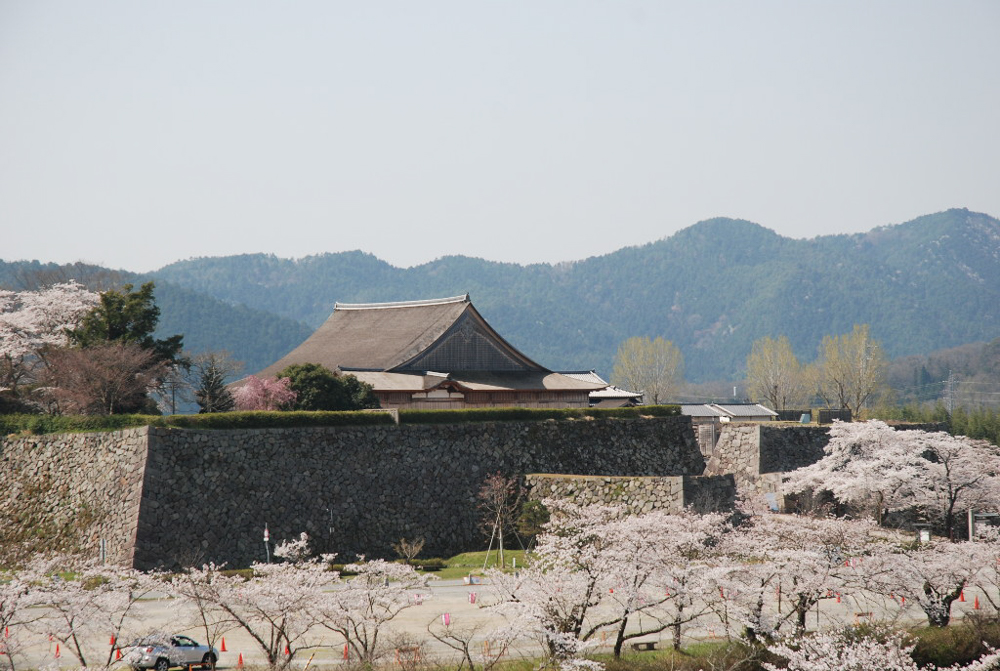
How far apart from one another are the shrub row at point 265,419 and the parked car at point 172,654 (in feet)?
35.4

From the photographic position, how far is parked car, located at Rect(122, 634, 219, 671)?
23.2 m

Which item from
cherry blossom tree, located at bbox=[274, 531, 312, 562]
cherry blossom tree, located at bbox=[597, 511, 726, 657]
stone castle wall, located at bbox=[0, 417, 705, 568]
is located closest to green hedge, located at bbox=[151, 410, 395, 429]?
stone castle wall, located at bbox=[0, 417, 705, 568]

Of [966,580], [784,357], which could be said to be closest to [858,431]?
[966,580]

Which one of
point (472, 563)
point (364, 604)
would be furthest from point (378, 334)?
point (364, 604)

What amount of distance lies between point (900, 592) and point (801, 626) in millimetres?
4670

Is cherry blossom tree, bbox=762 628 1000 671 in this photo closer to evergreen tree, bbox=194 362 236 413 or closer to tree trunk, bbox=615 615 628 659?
tree trunk, bbox=615 615 628 659

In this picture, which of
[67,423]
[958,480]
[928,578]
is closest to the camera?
[928,578]

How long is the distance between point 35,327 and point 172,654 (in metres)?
22.3

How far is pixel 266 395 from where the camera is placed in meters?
39.8

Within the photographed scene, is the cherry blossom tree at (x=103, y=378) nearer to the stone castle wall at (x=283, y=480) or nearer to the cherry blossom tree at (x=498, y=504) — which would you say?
the stone castle wall at (x=283, y=480)

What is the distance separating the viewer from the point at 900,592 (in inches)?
1169

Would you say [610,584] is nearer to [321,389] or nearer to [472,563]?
[472,563]

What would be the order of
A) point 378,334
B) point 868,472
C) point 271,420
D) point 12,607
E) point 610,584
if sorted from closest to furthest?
point 12,607
point 610,584
point 271,420
point 868,472
point 378,334

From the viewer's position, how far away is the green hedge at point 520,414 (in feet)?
127
